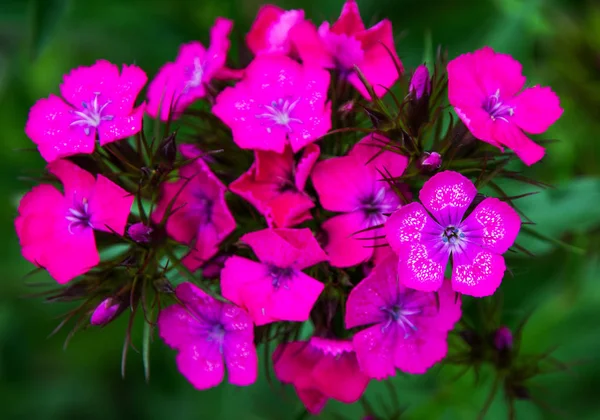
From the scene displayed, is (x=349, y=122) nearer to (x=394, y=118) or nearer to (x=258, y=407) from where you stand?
(x=394, y=118)

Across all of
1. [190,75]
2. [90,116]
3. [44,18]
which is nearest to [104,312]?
[90,116]

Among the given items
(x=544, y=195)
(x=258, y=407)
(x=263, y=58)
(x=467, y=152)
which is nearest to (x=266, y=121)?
(x=263, y=58)

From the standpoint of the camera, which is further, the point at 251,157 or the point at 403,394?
the point at 403,394

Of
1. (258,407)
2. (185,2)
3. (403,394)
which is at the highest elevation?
(185,2)

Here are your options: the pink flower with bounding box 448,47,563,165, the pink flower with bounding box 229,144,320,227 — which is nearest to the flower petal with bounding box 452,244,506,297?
the pink flower with bounding box 448,47,563,165

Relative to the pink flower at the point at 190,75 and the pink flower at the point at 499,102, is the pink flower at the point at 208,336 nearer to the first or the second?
the pink flower at the point at 190,75
